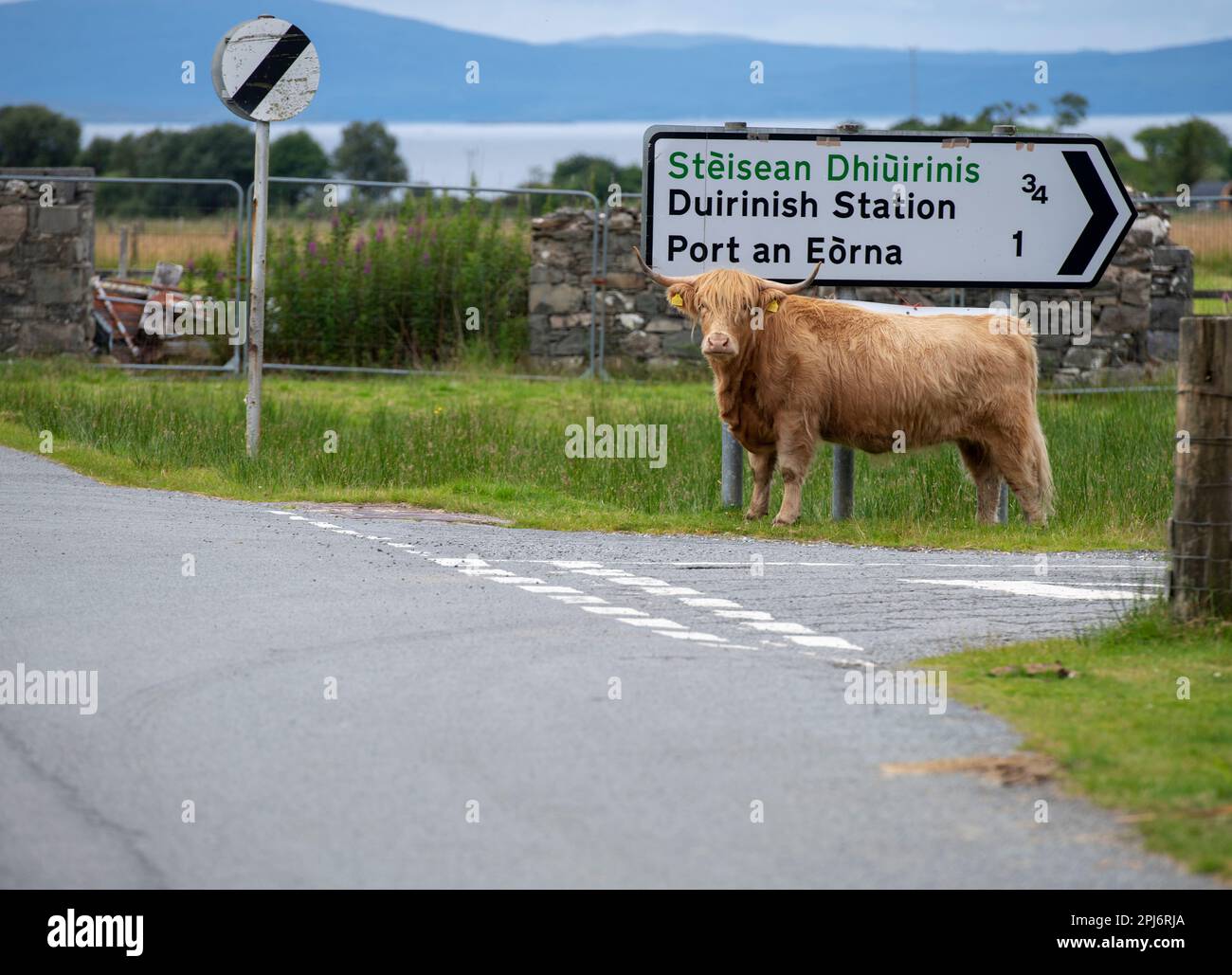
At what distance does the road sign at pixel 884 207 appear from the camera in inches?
529

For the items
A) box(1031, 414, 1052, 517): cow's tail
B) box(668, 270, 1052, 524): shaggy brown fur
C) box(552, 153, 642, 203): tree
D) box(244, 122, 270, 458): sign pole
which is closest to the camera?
box(668, 270, 1052, 524): shaggy brown fur

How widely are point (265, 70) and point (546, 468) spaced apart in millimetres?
3962

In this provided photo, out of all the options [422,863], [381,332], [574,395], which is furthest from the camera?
[381,332]

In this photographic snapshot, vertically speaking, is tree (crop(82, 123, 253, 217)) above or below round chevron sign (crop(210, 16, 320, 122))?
above

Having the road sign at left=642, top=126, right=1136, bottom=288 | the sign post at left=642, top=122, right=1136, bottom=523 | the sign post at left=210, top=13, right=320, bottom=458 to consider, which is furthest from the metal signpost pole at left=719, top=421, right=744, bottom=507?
the sign post at left=210, top=13, right=320, bottom=458

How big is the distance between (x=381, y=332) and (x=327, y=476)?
1163 centimetres

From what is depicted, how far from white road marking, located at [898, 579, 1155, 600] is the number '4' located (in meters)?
4.59

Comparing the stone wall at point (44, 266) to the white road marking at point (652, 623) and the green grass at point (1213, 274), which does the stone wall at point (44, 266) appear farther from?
the green grass at point (1213, 274)

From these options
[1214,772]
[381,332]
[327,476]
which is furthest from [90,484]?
[381,332]

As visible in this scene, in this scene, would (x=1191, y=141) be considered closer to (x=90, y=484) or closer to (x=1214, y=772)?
(x=90, y=484)

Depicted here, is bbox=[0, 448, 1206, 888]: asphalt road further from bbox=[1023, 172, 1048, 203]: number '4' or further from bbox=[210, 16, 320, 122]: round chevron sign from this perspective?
bbox=[210, 16, 320, 122]: round chevron sign

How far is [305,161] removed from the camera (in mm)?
81375

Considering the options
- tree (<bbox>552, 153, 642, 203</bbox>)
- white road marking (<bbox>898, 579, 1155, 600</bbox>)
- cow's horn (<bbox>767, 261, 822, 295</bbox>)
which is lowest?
white road marking (<bbox>898, 579, 1155, 600</bbox>)

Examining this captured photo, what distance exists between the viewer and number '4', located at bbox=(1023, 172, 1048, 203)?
44.8 ft
